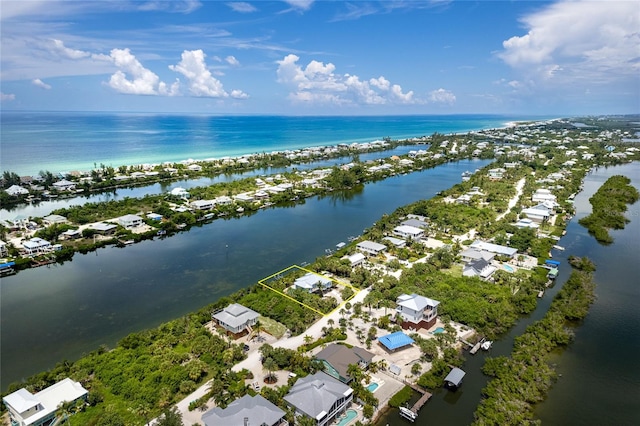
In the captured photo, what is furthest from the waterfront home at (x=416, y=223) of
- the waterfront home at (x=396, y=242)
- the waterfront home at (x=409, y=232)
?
the waterfront home at (x=396, y=242)

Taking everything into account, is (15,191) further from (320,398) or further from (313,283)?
(320,398)

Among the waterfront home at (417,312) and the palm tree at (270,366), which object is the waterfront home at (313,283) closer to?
the waterfront home at (417,312)

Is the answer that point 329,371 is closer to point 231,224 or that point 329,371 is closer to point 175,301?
point 175,301

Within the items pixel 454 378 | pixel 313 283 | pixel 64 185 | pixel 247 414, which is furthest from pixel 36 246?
pixel 454 378

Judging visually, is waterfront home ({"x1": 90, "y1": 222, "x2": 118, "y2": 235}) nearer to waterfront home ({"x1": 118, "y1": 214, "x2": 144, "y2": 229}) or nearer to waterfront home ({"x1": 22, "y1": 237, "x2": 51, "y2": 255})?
waterfront home ({"x1": 118, "y1": 214, "x2": 144, "y2": 229})

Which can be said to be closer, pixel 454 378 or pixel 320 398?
pixel 320 398

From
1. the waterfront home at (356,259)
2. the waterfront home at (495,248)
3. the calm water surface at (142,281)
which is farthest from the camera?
the waterfront home at (495,248)

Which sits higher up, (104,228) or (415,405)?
(104,228)
